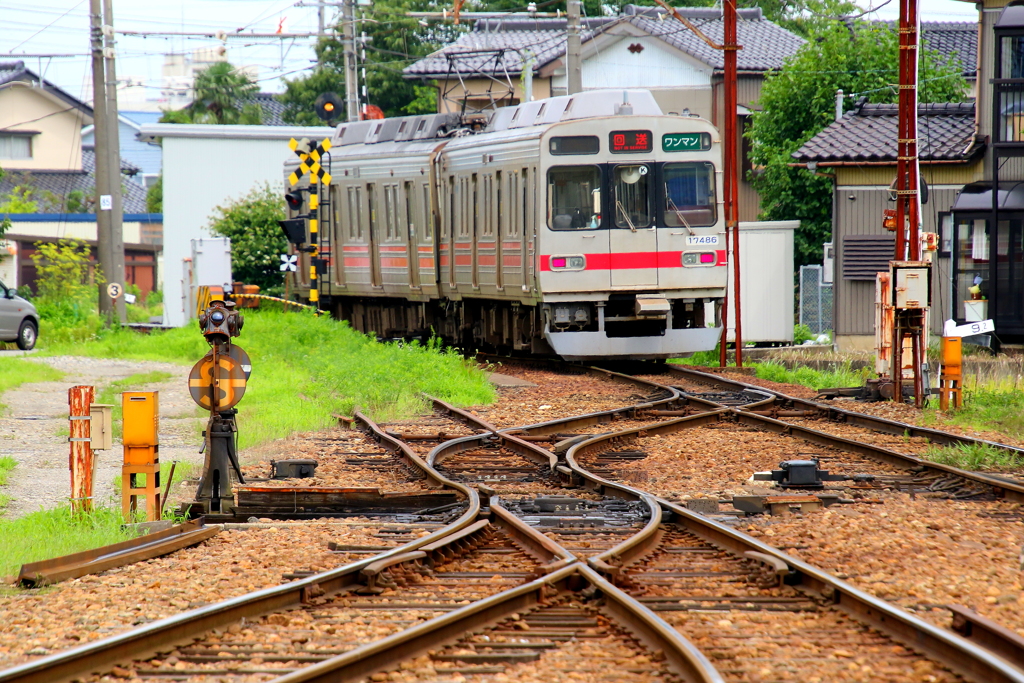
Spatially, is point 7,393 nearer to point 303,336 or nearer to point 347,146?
point 303,336

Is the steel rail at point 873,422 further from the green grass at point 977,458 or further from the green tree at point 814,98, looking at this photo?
the green tree at point 814,98

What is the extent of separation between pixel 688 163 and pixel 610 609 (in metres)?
12.9

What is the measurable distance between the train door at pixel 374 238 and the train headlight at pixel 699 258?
7560 millimetres

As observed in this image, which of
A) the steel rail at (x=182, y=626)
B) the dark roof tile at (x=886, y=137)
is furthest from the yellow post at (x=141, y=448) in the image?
the dark roof tile at (x=886, y=137)

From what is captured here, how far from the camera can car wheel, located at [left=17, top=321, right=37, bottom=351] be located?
87.6 feet

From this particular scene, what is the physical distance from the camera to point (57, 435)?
42.5 feet

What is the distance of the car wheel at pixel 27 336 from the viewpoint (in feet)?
87.6

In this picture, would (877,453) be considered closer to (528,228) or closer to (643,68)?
(528,228)

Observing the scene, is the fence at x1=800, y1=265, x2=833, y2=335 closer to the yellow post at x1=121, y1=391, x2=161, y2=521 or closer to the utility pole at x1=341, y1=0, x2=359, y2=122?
the utility pole at x1=341, y1=0, x2=359, y2=122

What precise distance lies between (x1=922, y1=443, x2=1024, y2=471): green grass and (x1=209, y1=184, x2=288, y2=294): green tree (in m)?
26.1

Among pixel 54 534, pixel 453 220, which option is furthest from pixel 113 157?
pixel 54 534

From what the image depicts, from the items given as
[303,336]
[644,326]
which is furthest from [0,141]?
[644,326]

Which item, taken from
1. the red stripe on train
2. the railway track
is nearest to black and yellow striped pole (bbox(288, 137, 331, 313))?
the red stripe on train

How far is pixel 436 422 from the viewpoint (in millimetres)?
13234
